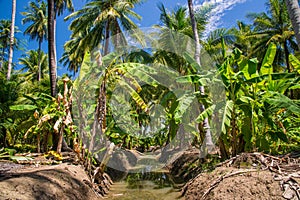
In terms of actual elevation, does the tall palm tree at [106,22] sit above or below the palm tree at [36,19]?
below

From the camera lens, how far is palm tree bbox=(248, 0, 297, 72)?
19781 millimetres

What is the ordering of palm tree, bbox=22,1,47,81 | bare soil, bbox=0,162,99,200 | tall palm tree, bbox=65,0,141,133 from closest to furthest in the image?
bare soil, bbox=0,162,99,200 → tall palm tree, bbox=65,0,141,133 → palm tree, bbox=22,1,47,81

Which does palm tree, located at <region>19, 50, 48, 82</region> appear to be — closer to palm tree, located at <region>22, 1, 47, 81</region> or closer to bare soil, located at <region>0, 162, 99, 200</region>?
palm tree, located at <region>22, 1, 47, 81</region>

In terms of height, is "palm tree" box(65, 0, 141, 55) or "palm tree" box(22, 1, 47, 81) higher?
"palm tree" box(22, 1, 47, 81)

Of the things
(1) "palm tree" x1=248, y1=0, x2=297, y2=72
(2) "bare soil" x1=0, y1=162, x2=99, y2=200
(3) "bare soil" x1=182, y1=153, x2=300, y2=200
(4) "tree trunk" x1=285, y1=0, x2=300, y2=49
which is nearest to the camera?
(3) "bare soil" x1=182, y1=153, x2=300, y2=200

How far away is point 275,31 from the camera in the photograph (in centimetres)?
2059

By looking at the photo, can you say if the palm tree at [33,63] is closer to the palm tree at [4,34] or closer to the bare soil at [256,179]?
the palm tree at [4,34]

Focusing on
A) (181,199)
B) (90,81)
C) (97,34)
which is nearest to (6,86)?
(97,34)

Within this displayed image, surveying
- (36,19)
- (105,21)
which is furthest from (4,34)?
(105,21)

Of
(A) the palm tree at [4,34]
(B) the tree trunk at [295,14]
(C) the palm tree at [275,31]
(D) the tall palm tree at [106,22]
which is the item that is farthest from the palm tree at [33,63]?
(B) the tree trunk at [295,14]

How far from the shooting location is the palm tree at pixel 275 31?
19781 mm

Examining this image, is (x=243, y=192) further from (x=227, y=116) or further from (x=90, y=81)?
(x=90, y=81)

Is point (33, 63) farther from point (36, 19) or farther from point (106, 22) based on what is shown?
point (106, 22)

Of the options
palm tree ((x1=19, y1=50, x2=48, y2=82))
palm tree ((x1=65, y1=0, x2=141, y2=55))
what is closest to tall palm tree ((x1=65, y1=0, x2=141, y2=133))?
palm tree ((x1=65, y1=0, x2=141, y2=55))
